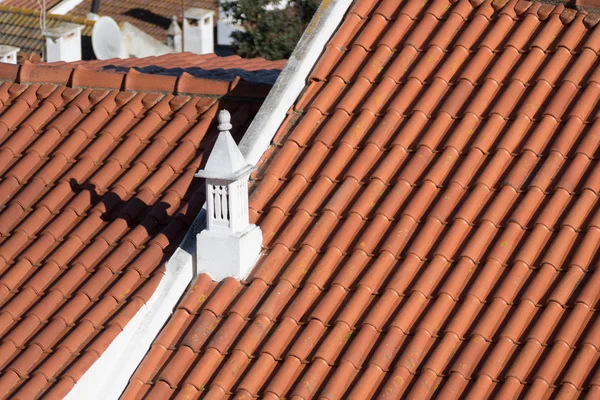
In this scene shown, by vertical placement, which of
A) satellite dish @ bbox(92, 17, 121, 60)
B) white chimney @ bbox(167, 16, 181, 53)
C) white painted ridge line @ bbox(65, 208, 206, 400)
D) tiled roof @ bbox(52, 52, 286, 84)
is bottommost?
white painted ridge line @ bbox(65, 208, 206, 400)

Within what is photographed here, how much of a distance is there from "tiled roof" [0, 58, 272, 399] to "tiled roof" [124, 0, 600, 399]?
2.32ft

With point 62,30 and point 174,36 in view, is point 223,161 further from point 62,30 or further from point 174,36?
point 174,36

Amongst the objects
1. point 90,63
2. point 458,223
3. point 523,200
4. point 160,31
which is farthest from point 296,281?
point 160,31

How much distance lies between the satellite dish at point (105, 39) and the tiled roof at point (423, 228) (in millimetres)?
20165

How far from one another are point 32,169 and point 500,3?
193 inches

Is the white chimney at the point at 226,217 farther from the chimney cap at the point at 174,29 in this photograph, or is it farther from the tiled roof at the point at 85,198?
the chimney cap at the point at 174,29

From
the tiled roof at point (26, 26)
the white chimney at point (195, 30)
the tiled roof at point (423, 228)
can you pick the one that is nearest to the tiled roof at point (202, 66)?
the tiled roof at point (423, 228)

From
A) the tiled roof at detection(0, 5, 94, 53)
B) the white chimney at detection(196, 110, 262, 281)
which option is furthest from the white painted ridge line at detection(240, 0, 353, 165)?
the tiled roof at detection(0, 5, 94, 53)

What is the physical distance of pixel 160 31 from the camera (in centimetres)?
3866

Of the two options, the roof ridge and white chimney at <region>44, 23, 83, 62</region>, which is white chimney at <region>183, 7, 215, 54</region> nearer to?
white chimney at <region>44, 23, 83, 62</region>

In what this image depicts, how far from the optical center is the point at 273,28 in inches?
1296

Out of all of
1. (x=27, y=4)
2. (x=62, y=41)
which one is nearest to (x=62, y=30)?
(x=62, y=41)

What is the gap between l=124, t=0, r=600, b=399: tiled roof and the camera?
7773 millimetres

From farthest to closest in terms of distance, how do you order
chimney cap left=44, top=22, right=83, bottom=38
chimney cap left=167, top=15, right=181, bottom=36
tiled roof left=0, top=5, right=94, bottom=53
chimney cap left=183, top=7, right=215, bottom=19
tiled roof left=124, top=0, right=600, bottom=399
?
1. chimney cap left=167, top=15, right=181, bottom=36
2. chimney cap left=183, top=7, right=215, bottom=19
3. tiled roof left=0, top=5, right=94, bottom=53
4. chimney cap left=44, top=22, right=83, bottom=38
5. tiled roof left=124, top=0, right=600, bottom=399
